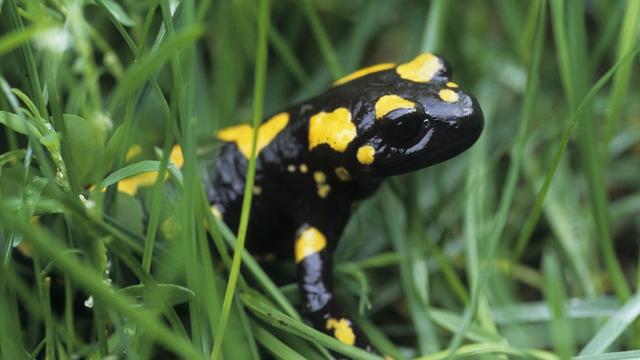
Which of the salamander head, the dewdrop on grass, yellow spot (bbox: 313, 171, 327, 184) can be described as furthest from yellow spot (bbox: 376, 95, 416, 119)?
the dewdrop on grass

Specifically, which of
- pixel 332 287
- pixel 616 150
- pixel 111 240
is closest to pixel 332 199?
pixel 332 287

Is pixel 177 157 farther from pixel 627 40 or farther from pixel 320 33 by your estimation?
pixel 627 40

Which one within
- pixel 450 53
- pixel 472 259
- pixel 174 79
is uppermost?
pixel 174 79

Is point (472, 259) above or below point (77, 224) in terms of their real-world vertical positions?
below

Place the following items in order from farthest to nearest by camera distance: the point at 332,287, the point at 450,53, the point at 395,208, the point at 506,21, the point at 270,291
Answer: the point at 450,53 < the point at 506,21 < the point at 395,208 < the point at 332,287 < the point at 270,291

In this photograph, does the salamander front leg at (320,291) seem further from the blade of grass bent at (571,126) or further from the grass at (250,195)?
the blade of grass bent at (571,126)

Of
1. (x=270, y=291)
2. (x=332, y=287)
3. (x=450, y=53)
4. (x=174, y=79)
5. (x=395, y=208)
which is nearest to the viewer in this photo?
(x=174, y=79)

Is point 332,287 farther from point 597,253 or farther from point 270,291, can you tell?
point 597,253
